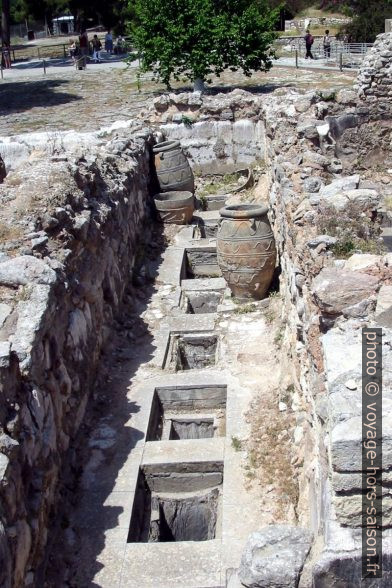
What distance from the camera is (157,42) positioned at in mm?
19578

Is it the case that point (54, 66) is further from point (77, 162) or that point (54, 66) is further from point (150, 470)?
point (150, 470)

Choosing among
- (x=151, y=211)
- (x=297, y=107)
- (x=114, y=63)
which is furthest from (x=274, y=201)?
(x=114, y=63)

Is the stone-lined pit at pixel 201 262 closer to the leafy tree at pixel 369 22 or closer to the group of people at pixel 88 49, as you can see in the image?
the group of people at pixel 88 49

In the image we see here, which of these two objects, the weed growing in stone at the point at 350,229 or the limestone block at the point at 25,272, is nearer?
the weed growing in stone at the point at 350,229

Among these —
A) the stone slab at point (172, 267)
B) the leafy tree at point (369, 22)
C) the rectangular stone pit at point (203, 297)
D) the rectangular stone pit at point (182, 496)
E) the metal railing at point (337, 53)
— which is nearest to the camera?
the rectangular stone pit at point (182, 496)

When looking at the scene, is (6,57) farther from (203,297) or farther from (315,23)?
(203,297)

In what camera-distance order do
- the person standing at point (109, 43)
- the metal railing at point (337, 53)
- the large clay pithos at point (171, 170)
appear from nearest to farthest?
the large clay pithos at point (171, 170)
the metal railing at point (337, 53)
the person standing at point (109, 43)

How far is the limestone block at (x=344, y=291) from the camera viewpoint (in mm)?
4230

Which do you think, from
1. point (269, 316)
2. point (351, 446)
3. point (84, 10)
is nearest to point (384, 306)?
point (351, 446)

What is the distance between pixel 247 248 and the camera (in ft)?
28.4

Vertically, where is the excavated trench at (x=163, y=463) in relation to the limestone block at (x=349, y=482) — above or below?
below

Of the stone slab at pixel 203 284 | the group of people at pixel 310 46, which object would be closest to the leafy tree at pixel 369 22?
the group of people at pixel 310 46

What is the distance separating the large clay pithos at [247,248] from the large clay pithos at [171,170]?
436 cm

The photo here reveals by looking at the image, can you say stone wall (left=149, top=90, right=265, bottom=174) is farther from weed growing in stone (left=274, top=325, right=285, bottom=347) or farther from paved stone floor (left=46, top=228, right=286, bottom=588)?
weed growing in stone (left=274, top=325, right=285, bottom=347)
